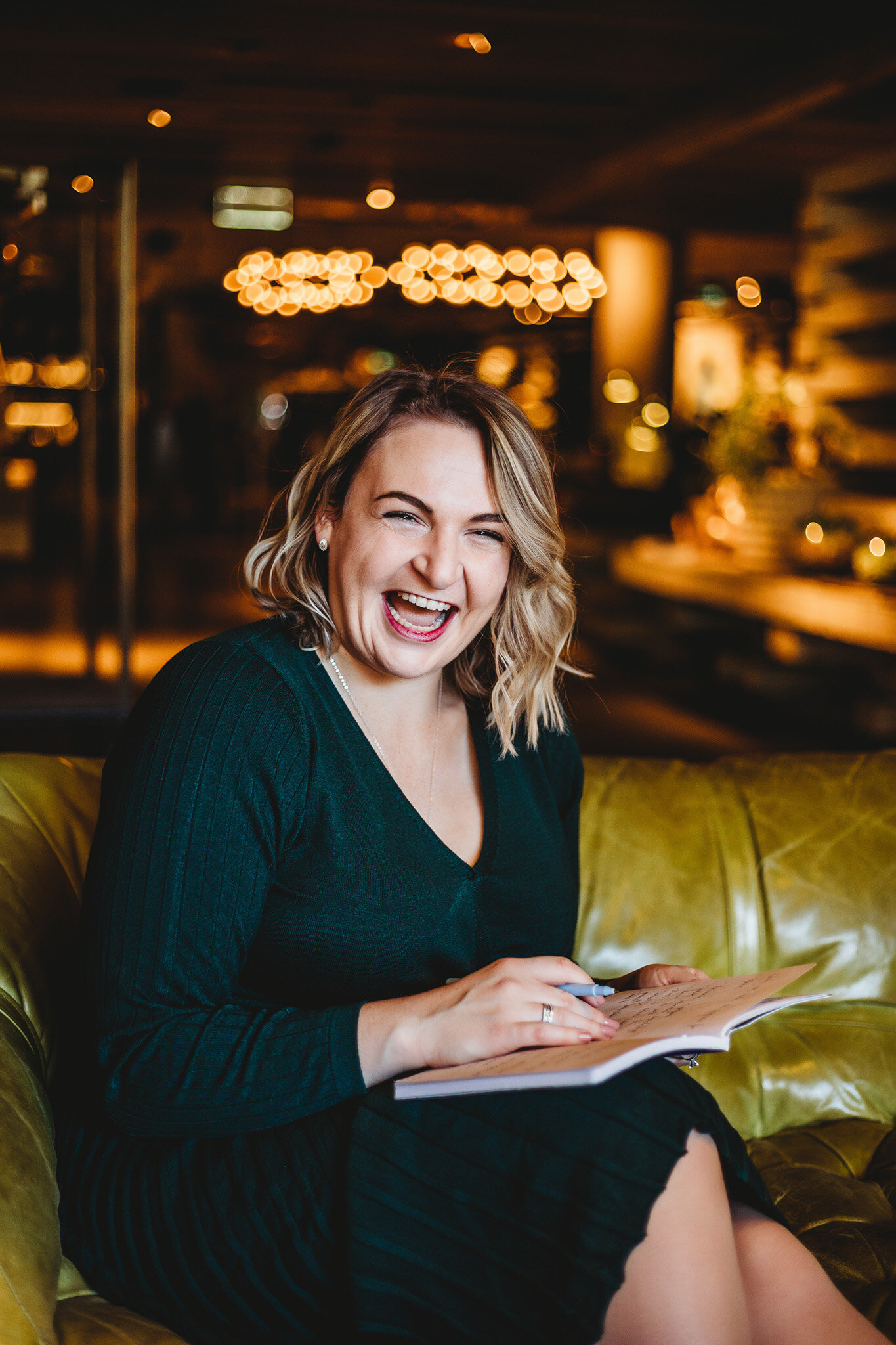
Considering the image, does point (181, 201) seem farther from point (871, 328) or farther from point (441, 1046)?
point (441, 1046)

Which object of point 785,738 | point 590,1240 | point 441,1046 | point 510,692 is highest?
point 510,692

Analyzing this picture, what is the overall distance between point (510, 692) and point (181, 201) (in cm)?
967

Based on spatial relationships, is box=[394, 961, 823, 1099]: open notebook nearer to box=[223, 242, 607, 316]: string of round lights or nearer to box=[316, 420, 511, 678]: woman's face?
box=[316, 420, 511, 678]: woman's face

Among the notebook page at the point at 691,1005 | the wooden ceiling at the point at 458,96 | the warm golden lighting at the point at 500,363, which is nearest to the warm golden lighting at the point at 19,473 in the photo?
the wooden ceiling at the point at 458,96

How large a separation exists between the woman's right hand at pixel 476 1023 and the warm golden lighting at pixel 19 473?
6.06 meters

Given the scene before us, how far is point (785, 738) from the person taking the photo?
600 cm

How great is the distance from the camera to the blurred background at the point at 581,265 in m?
5.61

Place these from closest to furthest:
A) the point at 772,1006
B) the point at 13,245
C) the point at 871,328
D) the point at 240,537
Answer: the point at 772,1006 → the point at 13,245 → the point at 871,328 → the point at 240,537

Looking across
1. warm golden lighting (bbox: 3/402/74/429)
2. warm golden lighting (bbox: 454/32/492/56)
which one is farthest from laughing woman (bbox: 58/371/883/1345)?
warm golden lighting (bbox: 3/402/74/429)

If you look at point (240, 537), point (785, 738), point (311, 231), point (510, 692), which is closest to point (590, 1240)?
point (510, 692)

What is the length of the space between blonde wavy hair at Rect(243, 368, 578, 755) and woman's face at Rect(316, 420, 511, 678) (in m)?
0.02

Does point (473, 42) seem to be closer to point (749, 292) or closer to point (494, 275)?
point (494, 275)

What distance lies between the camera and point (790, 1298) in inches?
48.1

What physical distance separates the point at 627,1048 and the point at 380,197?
9275 mm
